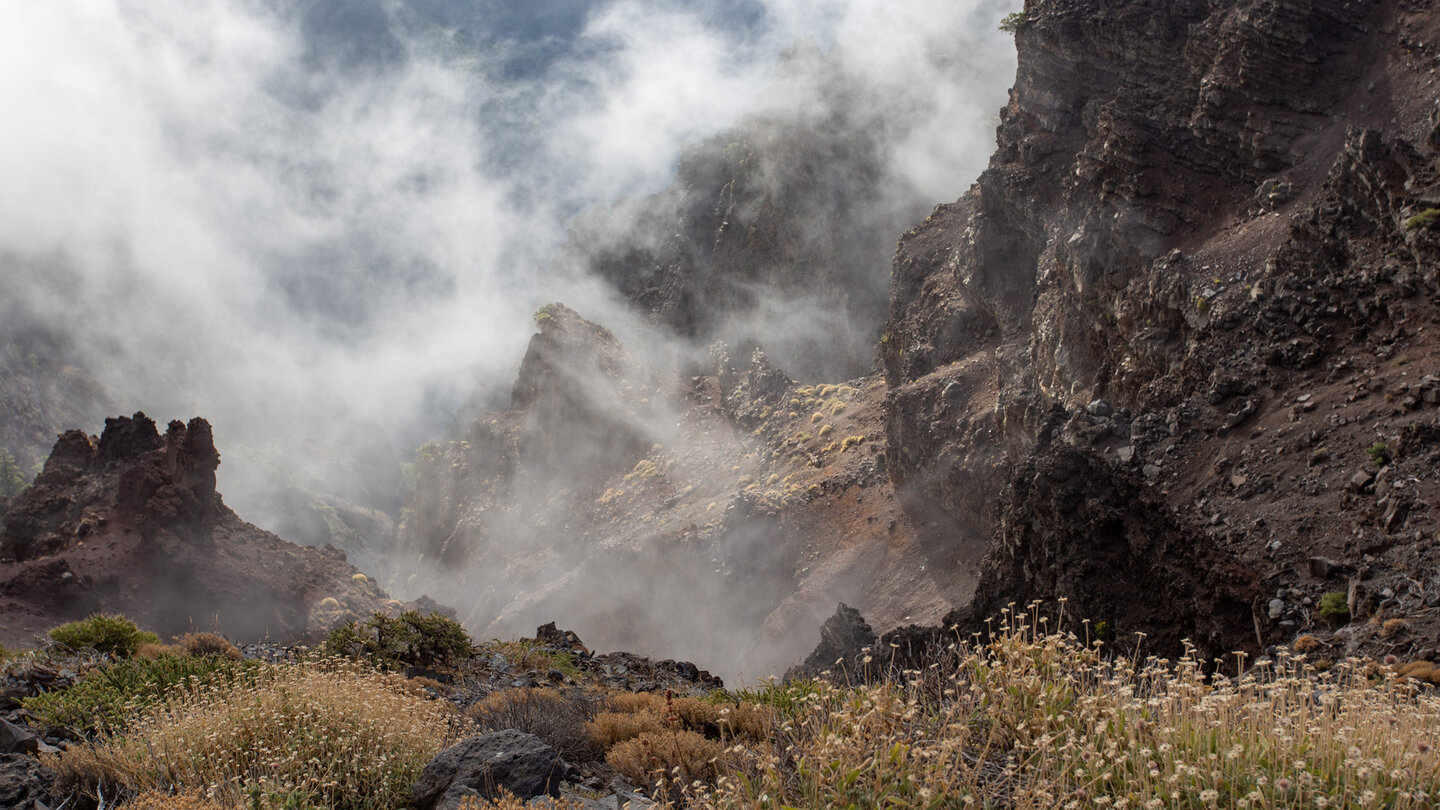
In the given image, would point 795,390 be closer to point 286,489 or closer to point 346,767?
point 346,767

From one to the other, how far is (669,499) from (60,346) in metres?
118

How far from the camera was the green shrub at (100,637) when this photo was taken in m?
14.1

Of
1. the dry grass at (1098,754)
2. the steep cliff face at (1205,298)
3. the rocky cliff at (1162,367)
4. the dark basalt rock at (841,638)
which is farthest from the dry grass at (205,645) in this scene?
the steep cliff face at (1205,298)

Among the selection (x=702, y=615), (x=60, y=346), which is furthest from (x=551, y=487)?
(x=60, y=346)

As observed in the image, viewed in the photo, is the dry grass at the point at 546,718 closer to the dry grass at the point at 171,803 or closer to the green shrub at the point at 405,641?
the dry grass at the point at 171,803

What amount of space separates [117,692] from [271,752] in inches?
142

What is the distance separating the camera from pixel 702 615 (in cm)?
4125

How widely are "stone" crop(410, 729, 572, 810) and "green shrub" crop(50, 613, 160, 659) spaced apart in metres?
11.2

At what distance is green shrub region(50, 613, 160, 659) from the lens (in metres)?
14.1

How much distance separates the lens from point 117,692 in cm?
858

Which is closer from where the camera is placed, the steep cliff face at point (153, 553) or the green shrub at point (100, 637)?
the green shrub at point (100, 637)

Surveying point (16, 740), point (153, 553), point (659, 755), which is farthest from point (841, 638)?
point (153, 553)

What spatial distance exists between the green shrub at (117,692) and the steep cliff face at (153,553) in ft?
85.0

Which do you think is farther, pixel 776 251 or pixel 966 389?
pixel 776 251
